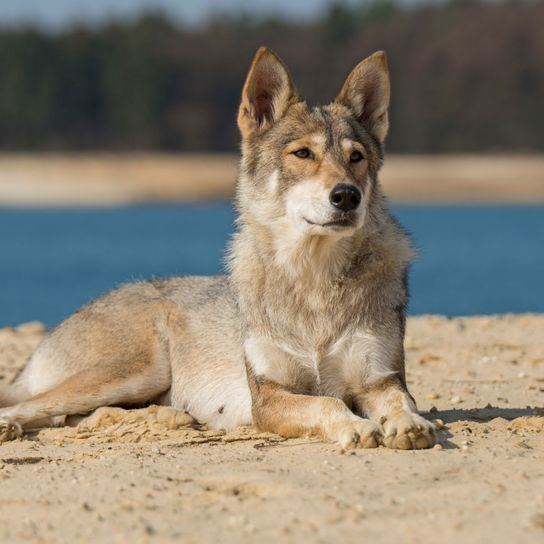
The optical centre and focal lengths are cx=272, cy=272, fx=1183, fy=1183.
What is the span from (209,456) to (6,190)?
54234mm

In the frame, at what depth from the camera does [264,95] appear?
24.1ft

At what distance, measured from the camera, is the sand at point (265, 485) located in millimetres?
4664

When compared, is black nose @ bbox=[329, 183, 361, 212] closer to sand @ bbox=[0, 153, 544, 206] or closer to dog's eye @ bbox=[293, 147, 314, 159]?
dog's eye @ bbox=[293, 147, 314, 159]

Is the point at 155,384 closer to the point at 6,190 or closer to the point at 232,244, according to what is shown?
the point at 232,244

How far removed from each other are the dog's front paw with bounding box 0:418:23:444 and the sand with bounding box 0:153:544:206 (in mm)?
50341

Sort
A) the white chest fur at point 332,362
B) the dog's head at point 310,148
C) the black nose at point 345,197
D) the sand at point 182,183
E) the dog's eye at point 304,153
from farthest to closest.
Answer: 1. the sand at point 182,183
2. the dog's eye at point 304,153
3. the white chest fur at point 332,362
4. the dog's head at point 310,148
5. the black nose at point 345,197

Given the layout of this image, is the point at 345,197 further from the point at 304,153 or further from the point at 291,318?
the point at 291,318

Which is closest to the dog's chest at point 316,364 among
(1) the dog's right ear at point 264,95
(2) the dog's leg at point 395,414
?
(2) the dog's leg at point 395,414

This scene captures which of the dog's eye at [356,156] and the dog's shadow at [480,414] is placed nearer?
the dog's eye at [356,156]

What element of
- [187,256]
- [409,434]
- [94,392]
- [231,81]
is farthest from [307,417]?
[231,81]

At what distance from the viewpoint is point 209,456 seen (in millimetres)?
6137

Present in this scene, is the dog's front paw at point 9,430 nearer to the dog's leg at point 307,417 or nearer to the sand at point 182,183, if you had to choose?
the dog's leg at point 307,417

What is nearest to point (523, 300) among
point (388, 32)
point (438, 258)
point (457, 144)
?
point (438, 258)

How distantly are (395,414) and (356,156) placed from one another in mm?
1571
